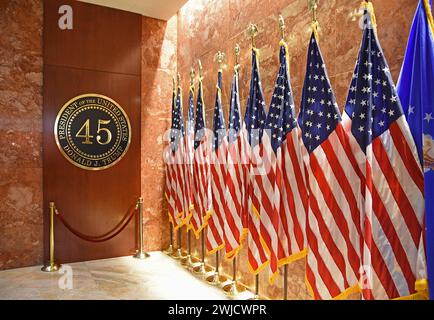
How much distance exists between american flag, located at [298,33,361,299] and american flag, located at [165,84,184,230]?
2.88 meters

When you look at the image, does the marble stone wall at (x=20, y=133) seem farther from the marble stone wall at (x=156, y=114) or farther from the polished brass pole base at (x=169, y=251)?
the polished brass pole base at (x=169, y=251)

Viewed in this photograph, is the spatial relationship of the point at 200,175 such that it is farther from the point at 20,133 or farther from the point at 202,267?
the point at 20,133

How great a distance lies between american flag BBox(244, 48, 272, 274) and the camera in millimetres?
3373

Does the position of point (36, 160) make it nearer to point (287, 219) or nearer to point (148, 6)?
point (148, 6)

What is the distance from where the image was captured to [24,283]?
4.46 m

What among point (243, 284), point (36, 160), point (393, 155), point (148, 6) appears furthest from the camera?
point (148, 6)

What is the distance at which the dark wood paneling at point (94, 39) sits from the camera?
5.30 metres

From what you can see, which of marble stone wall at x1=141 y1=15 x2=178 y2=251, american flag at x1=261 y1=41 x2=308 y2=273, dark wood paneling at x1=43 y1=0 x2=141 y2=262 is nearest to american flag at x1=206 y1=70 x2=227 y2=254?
american flag at x1=261 y1=41 x2=308 y2=273

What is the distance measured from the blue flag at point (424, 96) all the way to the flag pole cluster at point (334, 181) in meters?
0.01

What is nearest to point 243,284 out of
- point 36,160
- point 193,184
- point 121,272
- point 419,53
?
point 193,184

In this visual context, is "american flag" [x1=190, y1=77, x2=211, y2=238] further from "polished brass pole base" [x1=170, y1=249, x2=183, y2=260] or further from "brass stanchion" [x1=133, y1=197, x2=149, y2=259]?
"brass stanchion" [x1=133, y1=197, x2=149, y2=259]

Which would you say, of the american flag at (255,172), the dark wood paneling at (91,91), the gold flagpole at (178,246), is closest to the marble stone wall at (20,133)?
the dark wood paneling at (91,91)

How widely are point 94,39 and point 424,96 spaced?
5063 mm

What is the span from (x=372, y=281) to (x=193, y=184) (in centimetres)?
296
